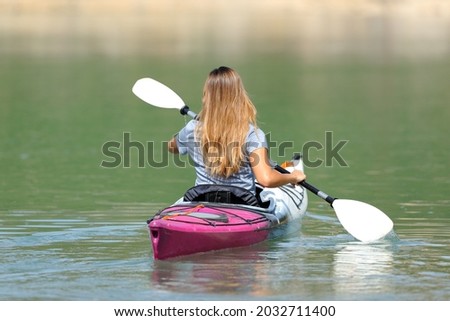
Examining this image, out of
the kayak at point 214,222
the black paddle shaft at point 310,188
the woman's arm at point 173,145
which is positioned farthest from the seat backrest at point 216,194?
the black paddle shaft at point 310,188

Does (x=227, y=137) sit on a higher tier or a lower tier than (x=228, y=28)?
lower

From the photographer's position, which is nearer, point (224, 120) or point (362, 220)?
point (224, 120)

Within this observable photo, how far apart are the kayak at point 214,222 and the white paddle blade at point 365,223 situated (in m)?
0.60

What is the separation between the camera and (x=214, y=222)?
8930 mm

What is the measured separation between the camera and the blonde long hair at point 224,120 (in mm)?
9008

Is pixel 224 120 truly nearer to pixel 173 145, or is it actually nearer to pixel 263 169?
pixel 263 169

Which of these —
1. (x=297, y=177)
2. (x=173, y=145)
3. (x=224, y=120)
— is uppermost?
(x=224, y=120)

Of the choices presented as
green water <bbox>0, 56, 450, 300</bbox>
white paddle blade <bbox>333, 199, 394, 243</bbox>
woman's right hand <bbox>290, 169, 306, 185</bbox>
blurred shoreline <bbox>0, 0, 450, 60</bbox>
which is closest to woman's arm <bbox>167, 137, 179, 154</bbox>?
green water <bbox>0, 56, 450, 300</bbox>

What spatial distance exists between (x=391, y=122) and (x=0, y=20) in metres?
32.3

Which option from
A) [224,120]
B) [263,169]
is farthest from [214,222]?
[224,120]

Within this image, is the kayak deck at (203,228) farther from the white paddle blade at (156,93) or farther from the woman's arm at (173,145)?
the white paddle blade at (156,93)

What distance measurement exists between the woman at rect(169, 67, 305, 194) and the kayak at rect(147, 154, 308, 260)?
16 cm

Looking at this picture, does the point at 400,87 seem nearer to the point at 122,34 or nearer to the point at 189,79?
the point at 189,79

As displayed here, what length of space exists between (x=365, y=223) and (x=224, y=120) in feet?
5.07
